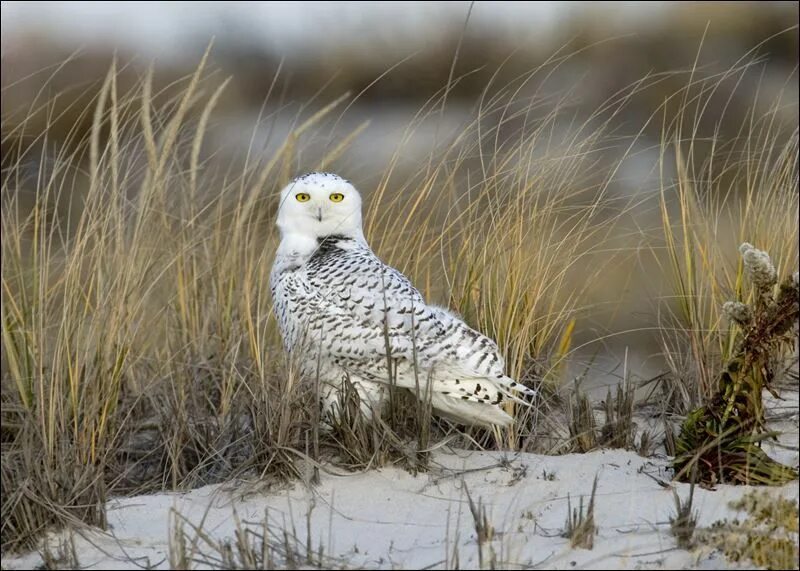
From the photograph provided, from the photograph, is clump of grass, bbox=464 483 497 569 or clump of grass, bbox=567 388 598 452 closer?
clump of grass, bbox=464 483 497 569

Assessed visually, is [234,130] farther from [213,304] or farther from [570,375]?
[570,375]

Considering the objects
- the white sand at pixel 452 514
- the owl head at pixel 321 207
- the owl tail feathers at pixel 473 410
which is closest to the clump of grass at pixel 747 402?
the white sand at pixel 452 514

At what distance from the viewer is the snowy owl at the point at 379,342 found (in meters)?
3.72

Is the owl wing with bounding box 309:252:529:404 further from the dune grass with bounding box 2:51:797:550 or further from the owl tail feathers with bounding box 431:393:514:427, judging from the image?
the dune grass with bounding box 2:51:797:550

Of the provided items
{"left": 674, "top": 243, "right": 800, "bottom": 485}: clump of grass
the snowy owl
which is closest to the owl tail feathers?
the snowy owl

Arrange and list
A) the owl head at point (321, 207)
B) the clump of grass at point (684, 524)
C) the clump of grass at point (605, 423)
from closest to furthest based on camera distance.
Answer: the clump of grass at point (684, 524)
the clump of grass at point (605, 423)
the owl head at point (321, 207)

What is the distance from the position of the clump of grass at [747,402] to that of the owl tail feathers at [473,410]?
1.96 ft

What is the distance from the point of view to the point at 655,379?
4.14m

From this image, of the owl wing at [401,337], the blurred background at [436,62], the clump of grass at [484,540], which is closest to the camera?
the clump of grass at [484,540]

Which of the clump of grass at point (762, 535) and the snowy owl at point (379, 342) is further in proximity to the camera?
the snowy owl at point (379, 342)

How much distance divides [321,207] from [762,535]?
1.98 meters

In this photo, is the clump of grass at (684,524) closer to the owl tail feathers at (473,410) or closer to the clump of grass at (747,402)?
the clump of grass at (747,402)

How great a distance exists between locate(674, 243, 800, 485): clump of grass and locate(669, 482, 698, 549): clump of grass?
0.16 meters

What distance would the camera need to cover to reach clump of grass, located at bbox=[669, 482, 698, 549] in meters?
2.95
